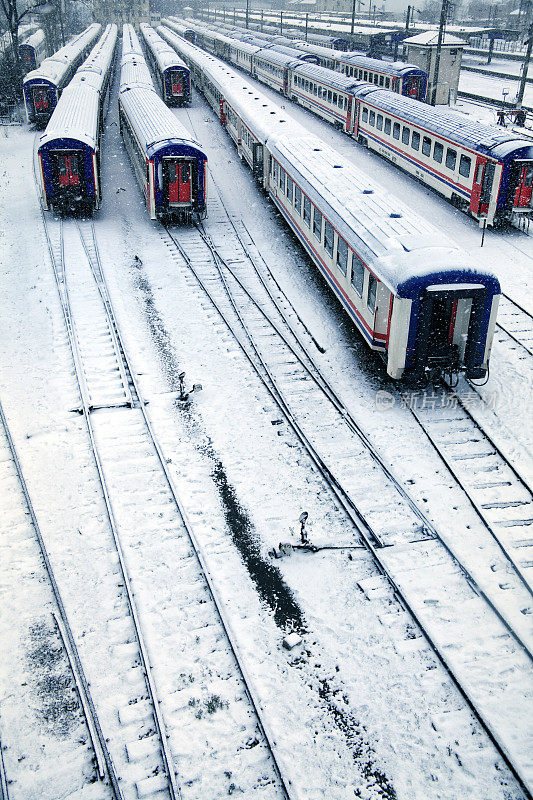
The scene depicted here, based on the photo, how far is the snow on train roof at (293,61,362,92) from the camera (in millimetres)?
34866

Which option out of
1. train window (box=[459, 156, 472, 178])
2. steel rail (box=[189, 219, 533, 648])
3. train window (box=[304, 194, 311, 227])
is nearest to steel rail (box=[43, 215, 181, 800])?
steel rail (box=[189, 219, 533, 648])

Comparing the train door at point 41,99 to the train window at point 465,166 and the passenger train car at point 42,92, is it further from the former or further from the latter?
the train window at point 465,166

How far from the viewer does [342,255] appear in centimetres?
1477

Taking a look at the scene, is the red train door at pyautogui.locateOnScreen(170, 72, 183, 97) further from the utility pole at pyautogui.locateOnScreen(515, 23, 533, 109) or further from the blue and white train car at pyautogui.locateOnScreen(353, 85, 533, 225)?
the utility pole at pyautogui.locateOnScreen(515, 23, 533, 109)

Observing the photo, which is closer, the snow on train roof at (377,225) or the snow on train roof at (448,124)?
the snow on train roof at (377,225)

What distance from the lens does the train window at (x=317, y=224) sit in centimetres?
1659

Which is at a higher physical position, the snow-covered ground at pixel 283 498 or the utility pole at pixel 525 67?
the utility pole at pixel 525 67

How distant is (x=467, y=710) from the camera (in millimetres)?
7012

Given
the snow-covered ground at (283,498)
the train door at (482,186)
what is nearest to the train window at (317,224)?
the snow-covered ground at (283,498)

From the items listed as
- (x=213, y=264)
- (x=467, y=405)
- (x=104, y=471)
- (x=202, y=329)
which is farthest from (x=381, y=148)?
(x=104, y=471)

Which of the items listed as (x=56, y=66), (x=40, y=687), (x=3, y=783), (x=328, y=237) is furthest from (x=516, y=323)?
(x=56, y=66)

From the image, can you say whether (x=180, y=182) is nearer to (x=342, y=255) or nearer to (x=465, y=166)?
(x=342, y=255)

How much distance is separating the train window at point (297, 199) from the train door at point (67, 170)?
7980 mm

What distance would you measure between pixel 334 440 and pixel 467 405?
2.89 meters
